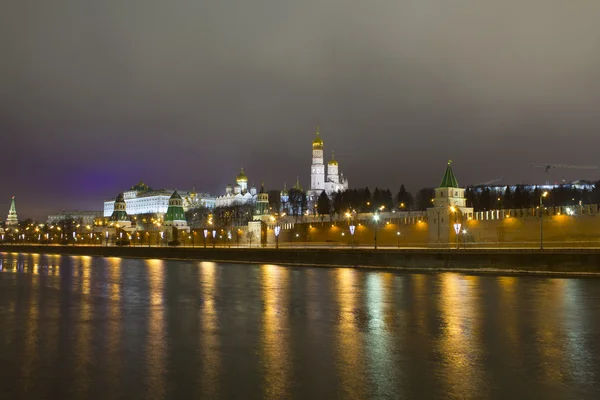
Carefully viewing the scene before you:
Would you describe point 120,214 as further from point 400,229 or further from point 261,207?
point 400,229

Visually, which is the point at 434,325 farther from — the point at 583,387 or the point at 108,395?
the point at 108,395

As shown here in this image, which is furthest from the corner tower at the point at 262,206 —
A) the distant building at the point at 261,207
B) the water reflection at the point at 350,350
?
the water reflection at the point at 350,350

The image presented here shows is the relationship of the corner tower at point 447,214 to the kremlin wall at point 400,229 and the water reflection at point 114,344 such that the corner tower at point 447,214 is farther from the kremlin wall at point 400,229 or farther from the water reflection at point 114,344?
the water reflection at point 114,344

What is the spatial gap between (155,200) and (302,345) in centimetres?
13415

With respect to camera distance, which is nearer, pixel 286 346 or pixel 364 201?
pixel 286 346

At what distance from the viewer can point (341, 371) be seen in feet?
23.4

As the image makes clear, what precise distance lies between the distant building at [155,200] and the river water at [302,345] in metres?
116

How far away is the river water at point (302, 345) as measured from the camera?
6414mm

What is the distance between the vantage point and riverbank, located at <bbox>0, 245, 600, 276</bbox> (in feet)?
76.9

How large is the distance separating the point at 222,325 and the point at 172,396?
468cm

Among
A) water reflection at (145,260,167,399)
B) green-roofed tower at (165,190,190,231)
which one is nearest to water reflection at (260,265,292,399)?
water reflection at (145,260,167,399)

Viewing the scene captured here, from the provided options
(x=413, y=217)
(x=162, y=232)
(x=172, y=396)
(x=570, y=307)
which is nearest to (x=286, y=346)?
(x=172, y=396)

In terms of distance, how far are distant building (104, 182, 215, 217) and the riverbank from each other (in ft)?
302

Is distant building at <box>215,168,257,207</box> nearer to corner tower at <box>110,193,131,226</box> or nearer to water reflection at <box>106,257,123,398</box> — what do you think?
corner tower at <box>110,193,131,226</box>
